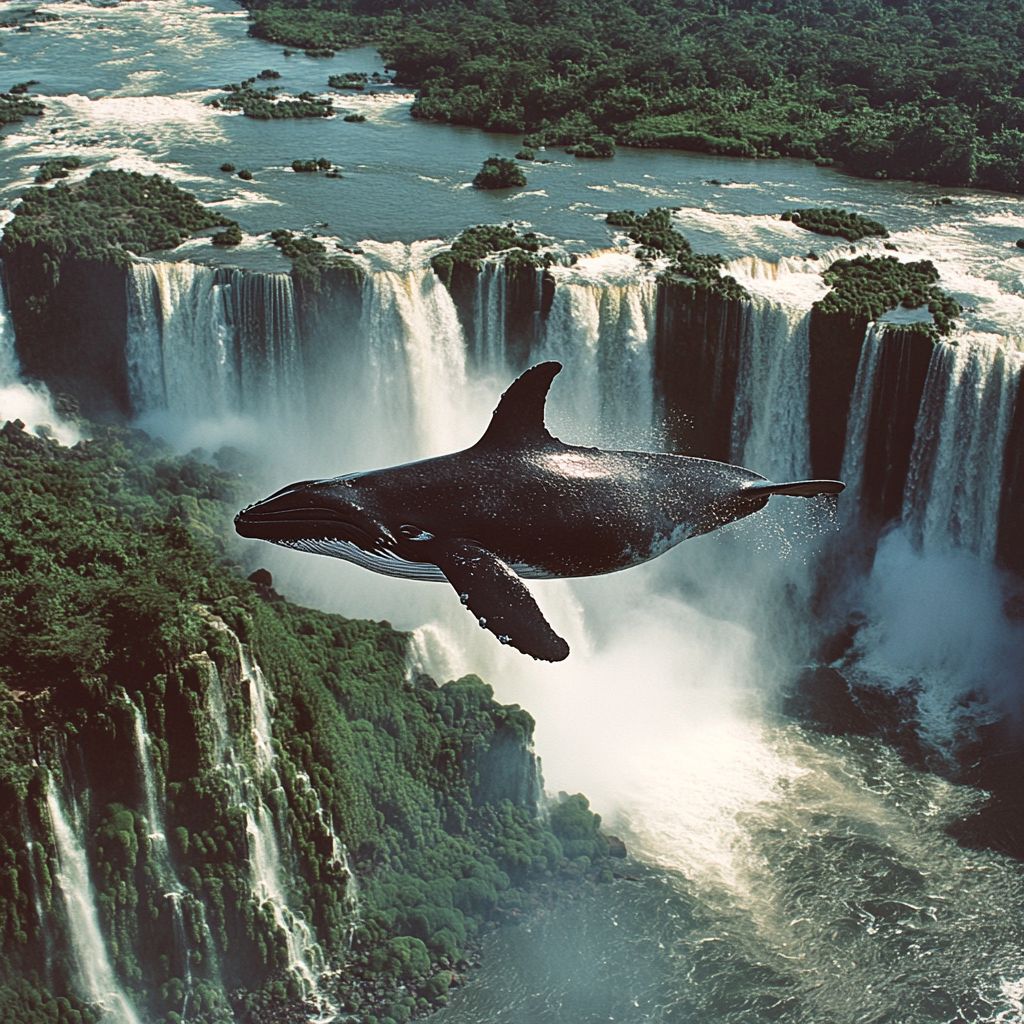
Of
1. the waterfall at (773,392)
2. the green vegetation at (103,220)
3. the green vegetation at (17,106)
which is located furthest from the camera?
the green vegetation at (17,106)

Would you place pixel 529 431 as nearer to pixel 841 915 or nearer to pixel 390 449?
pixel 841 915

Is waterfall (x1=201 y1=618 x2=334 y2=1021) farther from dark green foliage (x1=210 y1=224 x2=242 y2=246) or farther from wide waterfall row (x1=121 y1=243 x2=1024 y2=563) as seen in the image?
dark green foliage (x1=210 y1=224 x2=242 y2=246)

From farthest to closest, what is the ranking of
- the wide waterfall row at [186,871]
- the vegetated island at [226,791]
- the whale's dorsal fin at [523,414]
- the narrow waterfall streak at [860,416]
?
1. the narrow waterfall streak at [860,416]
2. the wide waterfall row at [186,871]
3. the vegetated island at [226,791]
4. the whale's dorsal fin at [523,414]

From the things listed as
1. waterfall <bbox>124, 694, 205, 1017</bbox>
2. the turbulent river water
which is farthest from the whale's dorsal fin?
the turbulent river water

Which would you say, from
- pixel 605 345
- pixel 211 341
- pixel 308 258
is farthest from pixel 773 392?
pixel 211 341

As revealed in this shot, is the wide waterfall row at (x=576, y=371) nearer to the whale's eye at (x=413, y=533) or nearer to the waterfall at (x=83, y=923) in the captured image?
the waterfall at (x=83, y=923)

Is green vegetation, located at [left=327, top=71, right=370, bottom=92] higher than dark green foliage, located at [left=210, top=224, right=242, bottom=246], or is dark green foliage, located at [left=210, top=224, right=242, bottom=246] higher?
green vegetation, located at [left=327, top=71, right=370, bottom=92]

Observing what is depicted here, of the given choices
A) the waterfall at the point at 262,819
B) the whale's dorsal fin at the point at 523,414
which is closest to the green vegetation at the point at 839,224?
the waterfall at the point at 262,819
